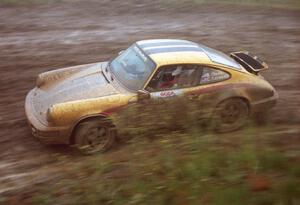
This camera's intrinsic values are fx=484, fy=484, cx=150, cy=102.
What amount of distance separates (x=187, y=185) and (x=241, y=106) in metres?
3.54

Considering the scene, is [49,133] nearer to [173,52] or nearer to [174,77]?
[174,77]

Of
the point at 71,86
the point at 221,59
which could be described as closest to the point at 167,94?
the point at 221,59

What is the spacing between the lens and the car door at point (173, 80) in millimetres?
7422

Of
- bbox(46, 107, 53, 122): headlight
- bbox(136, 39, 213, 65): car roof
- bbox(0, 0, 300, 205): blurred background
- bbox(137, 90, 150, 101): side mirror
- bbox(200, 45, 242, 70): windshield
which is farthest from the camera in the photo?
bbox(200, 45, 242, 70): windshield

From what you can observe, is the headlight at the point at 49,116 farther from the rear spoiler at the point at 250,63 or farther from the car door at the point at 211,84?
the rear spoiler at the point at 250,63

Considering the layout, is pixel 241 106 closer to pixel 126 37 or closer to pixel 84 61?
pixel 84 61

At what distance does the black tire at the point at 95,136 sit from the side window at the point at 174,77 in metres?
0.89

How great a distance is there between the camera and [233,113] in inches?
310

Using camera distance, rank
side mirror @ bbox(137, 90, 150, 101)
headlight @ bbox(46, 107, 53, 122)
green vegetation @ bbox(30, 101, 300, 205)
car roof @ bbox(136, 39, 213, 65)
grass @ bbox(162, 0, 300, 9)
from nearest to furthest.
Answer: green vegetation @ bbox(30, 101, 300, 205)
headlight @ bbox(46, 107, 53, 122)
side mirror @ bbox(137, 90, 150, 101)
car roof @ bbox(136, 39, 213, 65)
grass @ bbox(162, 0, 300, 9)

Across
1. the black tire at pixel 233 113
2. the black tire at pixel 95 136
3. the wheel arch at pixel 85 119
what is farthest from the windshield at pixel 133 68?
the black tire at pixel 233 113

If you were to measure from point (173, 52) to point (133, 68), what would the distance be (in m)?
0.70

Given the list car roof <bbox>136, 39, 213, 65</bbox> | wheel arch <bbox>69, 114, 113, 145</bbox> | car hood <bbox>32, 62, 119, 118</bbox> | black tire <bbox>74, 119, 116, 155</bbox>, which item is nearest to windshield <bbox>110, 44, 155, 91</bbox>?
car roof <bbox>136, 39, 213, 65</bbox>

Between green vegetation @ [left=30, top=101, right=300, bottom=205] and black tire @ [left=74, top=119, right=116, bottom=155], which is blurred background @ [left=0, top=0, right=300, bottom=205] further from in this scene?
black tire @ [left=74, top=119, right=116, bottom=155]

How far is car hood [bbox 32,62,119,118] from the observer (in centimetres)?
746
